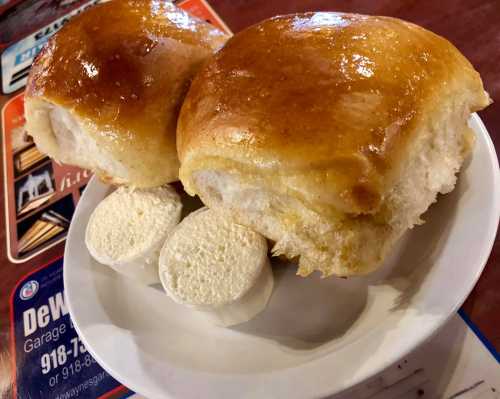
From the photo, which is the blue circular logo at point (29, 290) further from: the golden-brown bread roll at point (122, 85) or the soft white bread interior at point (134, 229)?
the golden-brown bread roll at point (122, 85)

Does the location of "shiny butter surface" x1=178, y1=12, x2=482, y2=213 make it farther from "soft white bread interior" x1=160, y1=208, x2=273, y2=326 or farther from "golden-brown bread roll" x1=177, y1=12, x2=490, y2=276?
"soft white bread interior" x1=160, y1=208, x2=273, y2=326

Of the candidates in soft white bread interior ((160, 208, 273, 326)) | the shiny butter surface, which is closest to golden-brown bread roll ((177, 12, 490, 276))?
the shiny butter surface

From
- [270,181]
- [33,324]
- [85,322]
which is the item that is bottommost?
[33,324]

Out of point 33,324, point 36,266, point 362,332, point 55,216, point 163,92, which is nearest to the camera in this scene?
point 362,332

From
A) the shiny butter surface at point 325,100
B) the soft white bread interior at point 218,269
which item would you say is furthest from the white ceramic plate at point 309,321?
the shiny butter surface at point 325,100

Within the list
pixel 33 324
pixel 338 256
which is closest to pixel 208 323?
pixel 338 256

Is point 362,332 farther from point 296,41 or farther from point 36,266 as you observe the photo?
point 36,266
